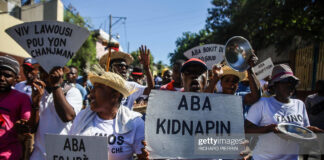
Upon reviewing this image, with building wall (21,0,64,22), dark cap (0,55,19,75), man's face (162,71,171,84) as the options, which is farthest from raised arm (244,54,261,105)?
building wall (21,0,64,22)

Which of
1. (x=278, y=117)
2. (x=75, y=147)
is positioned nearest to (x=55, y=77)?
(x=75, y=147)

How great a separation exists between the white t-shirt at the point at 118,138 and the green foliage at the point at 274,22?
32.2ft

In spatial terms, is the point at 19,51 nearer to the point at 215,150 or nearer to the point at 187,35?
the point at 215,150

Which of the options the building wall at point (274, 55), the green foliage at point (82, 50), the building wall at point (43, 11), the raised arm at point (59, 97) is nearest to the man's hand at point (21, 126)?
the raised arm at point (59, 97)

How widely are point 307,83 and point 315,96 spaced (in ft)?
23.8

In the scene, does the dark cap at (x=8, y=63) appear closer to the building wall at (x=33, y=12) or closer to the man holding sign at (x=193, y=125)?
the man holding sign at (x=193, y=125)

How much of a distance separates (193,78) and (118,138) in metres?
0.97

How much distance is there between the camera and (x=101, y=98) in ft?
6.95

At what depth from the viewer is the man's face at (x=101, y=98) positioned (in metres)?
2.11

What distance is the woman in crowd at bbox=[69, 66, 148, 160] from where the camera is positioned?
81.2 inches

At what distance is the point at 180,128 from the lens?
2035 millimetres

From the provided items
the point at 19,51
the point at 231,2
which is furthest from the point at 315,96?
the point at 231,2

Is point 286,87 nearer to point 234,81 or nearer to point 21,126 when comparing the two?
point 234,81

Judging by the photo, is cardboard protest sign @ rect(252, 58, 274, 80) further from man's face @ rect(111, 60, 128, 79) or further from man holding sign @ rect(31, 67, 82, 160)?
man holding sign @ rect(31, 67, 82, 160)
